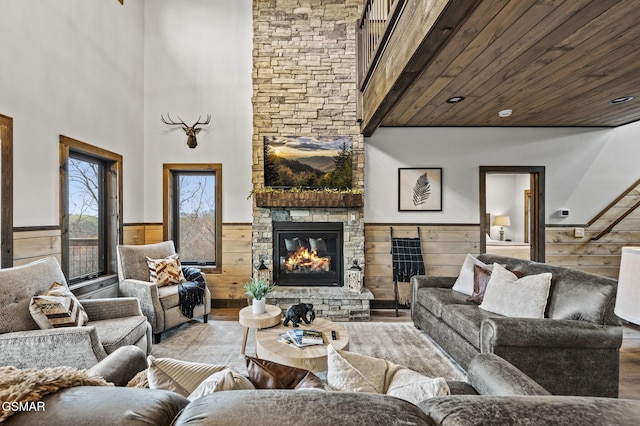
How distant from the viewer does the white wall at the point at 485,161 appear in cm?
446

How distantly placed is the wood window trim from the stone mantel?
7.77 feet

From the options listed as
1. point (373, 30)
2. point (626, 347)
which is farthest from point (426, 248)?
point (373, 30)

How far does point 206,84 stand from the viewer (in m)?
4.57

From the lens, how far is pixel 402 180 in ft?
14.9

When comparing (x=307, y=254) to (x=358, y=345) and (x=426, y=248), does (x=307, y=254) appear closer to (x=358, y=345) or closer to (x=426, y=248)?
(x=358, y=345)

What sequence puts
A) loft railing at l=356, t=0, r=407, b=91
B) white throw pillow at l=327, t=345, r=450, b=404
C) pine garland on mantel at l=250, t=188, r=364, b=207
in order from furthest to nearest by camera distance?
1. pine garland on mantel at l=250, t=188, r=364, b=207
2. loft railing at l=356, t=0, r=407, b=91
3. white throw pillow at l=327, t=345, r=450, b=404

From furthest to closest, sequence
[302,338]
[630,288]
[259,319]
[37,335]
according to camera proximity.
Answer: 1. [259,319]
2. [302,338]
3. [37,335]
4. [630,288]

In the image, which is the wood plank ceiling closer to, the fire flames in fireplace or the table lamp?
the fire flames in fireplace

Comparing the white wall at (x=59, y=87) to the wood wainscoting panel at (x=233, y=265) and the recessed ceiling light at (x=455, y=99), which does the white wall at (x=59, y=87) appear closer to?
the wood wainscoting panel at (x=233, y=265)

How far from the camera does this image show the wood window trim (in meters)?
2.38

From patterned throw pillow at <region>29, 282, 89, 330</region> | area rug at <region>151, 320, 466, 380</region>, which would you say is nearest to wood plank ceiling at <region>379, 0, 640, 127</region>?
area rug at <region>151, 320, 466, 380</region>

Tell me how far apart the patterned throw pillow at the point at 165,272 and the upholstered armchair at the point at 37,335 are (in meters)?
1.23

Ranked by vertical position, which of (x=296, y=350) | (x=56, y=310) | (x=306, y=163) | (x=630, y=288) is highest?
(x=306, y=163)

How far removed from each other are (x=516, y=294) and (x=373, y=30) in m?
3.10
